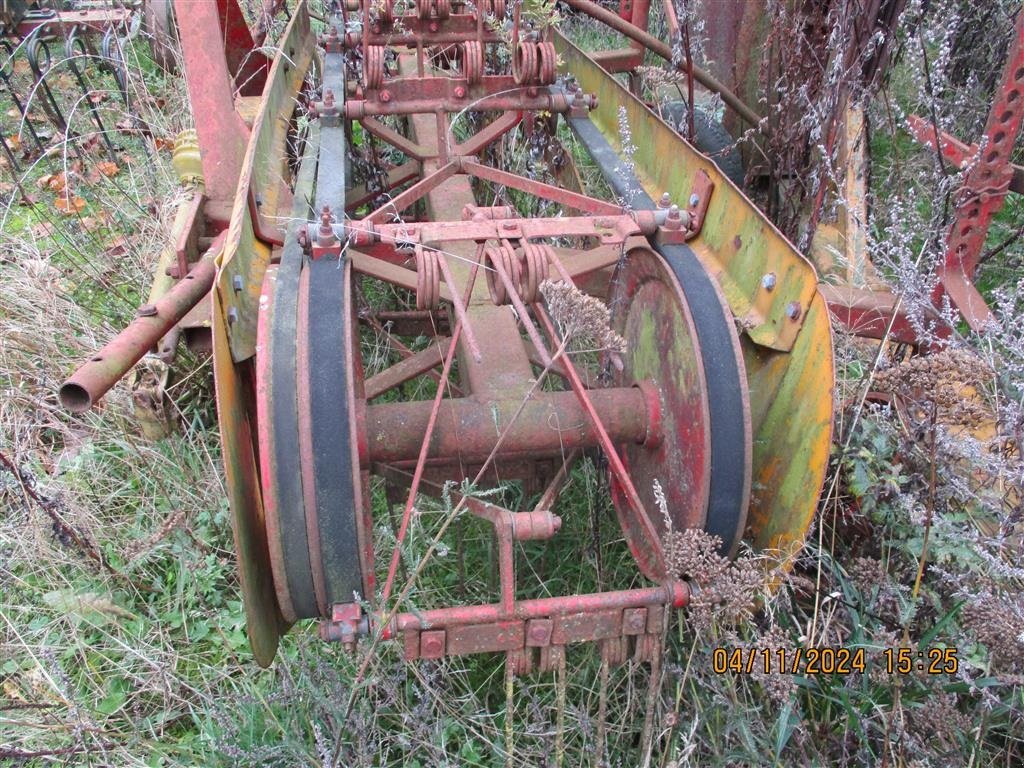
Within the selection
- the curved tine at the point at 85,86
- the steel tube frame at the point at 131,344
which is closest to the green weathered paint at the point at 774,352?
the steel tube frame at the point at 131,344

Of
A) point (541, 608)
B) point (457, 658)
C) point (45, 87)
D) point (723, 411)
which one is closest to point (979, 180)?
point (723, 411)

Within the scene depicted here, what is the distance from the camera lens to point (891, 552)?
8.22ft

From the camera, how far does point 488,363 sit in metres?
2.29

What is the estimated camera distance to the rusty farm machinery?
1798mm

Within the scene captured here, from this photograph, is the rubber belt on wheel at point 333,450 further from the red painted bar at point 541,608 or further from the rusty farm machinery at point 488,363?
the red painted bar at point 541,608

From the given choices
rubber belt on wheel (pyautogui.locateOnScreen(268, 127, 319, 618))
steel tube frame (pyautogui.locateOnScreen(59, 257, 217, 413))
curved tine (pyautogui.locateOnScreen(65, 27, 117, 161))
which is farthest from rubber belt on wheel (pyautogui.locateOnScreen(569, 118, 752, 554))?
curved tine (pyautogui.locateOnScreen(65, 27, 117, 161))

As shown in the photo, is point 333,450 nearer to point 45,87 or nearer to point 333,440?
point 333,440

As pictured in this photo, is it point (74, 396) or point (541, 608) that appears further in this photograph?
point (541, 608)

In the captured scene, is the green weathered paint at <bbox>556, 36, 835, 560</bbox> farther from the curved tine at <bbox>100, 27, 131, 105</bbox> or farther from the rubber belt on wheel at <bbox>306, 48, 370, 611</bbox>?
the curved tine at <bbox>100, 27, 131, 105</bbox>

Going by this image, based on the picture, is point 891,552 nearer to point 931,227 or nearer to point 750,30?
point 931,227
